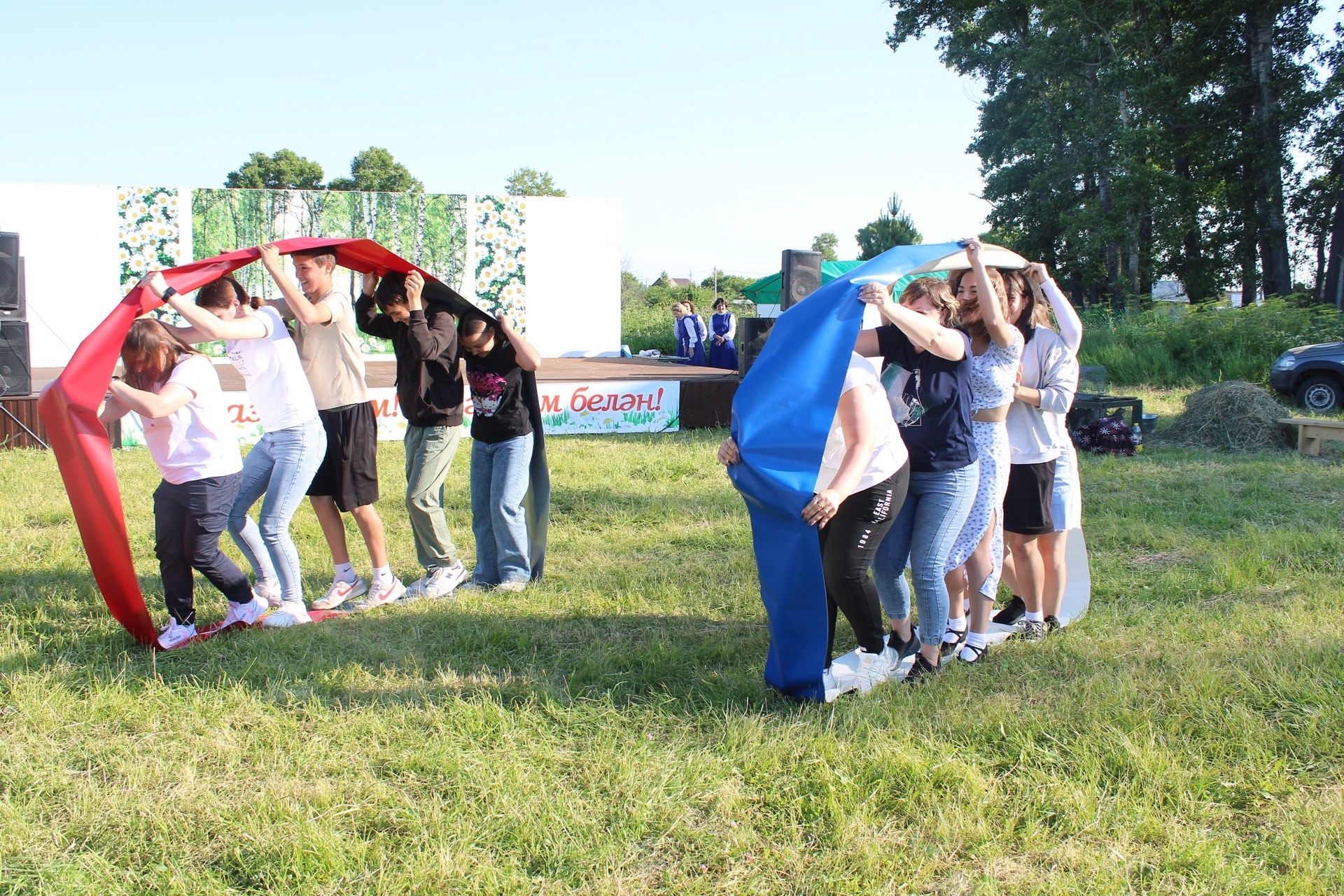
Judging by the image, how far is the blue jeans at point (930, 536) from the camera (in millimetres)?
3988

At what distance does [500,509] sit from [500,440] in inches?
14.6

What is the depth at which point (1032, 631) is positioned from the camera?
467 cm

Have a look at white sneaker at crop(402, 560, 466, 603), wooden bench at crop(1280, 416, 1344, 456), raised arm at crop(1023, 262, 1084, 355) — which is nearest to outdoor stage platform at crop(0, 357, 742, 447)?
white sneaker at crop(402, 560, 466, 603)

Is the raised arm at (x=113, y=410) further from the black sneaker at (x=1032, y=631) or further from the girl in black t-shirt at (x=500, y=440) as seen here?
the black sneaker at (x=1032, y=631)

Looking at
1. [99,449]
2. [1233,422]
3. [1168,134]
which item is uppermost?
[1168,134]

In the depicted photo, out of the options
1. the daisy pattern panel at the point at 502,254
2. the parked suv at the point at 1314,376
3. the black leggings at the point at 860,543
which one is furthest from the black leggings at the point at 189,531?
the daisy pattern panel at the point at 502,254

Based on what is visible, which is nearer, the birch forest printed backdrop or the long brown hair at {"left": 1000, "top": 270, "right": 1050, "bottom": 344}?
the long brown hair at {"left": 1000, "top": 270, "right": 1050, "bottom": 344}

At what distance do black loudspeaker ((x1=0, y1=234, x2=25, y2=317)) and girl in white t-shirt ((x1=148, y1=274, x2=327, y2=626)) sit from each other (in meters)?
7.20

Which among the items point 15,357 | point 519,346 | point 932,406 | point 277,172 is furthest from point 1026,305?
point 277,172

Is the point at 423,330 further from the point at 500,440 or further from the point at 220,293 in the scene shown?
the point at 220,293

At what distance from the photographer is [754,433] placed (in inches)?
147

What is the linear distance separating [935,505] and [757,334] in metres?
9.58

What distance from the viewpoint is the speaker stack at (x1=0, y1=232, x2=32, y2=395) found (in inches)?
400

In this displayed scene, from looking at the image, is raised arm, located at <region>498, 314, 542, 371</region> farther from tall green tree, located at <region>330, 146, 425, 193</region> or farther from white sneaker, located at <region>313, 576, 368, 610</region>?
tall green tree, located at <region>330, 146, 425, 193</region>
